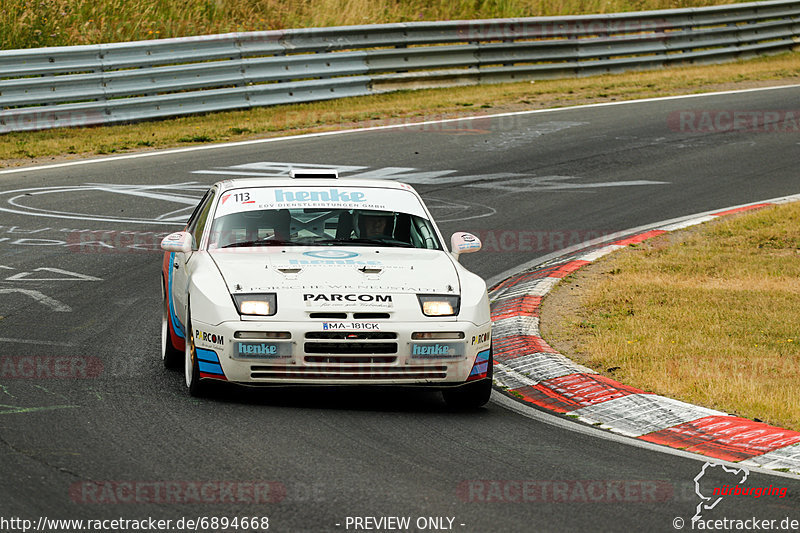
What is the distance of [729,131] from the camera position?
19.6 m

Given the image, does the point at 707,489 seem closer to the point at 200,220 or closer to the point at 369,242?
the point at 369,242

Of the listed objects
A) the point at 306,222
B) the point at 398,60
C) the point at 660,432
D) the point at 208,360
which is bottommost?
the point at 660,432

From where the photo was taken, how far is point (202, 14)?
24891mm

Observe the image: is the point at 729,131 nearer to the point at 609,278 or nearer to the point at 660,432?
the point at 609,278

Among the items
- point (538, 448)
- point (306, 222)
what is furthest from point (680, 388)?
point (306, 222)

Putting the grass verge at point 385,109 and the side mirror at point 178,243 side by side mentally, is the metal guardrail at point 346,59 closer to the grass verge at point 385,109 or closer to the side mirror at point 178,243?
the grass verge at point 385,109

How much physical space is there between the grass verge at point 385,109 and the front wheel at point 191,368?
10114mm

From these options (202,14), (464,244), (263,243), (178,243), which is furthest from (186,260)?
(202,14)

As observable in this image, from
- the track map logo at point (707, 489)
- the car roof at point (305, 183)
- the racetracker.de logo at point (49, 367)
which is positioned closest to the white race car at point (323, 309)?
the car roof at point (305, 183)

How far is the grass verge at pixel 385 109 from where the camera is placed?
17.6 metres

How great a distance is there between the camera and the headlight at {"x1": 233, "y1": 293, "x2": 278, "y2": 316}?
6.76m

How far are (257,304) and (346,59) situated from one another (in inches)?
601

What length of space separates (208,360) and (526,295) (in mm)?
4017
